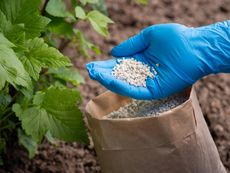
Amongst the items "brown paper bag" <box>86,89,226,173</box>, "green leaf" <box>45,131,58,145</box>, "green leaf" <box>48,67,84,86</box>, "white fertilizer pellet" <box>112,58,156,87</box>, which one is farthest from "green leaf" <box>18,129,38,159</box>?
"white fertilizer pellet" <box>112,58,156,87</box>

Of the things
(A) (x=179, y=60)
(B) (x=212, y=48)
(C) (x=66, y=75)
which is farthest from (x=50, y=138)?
(B) (x=212, y=48)

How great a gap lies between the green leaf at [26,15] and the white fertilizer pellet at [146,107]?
405 mm

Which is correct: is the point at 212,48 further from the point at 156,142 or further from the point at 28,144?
the point at 28,144

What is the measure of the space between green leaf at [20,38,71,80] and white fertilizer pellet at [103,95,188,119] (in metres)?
0.30

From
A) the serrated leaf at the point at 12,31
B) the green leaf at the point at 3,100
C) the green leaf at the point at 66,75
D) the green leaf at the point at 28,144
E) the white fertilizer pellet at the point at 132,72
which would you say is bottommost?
the green leaf at the point at 28,144

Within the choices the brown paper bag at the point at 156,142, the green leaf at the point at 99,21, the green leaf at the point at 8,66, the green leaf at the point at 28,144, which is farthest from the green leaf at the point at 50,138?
the green leaf at the point at 8,66

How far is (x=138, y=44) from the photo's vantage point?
1.96 meters

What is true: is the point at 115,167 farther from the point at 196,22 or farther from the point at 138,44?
the point at 196,22

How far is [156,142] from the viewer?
168 centimetres

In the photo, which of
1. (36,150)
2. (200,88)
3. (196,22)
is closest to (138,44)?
(36,150)

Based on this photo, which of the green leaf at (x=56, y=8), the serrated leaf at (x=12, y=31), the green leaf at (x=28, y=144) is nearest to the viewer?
the serrated leaf at (x=12, y=31)

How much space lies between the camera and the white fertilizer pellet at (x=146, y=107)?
5.98 ft

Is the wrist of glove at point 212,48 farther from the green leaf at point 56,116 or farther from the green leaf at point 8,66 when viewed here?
the green leaf at point 8,66

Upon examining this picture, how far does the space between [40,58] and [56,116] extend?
0.22 metres
